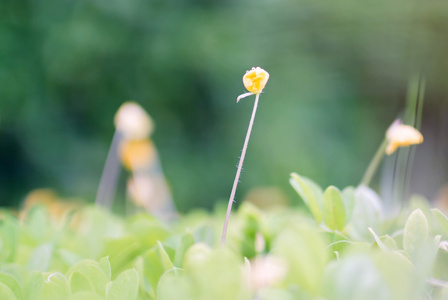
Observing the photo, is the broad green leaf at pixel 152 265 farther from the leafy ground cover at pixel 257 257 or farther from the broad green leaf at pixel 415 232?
the broad green leaf at pixel 415 232

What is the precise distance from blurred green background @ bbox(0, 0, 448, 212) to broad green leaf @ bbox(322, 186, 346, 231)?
8.12 ft

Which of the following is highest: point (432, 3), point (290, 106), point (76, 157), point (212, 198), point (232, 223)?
point (432, 3)

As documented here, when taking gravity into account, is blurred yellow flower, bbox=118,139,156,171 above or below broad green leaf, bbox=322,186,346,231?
below

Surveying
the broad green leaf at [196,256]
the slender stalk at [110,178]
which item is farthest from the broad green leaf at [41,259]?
the slender stalk at [110,178]

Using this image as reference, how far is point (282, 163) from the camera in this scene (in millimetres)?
3066

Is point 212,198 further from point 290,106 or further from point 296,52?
point 296,52

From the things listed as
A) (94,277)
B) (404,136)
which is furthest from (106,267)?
(404,136)

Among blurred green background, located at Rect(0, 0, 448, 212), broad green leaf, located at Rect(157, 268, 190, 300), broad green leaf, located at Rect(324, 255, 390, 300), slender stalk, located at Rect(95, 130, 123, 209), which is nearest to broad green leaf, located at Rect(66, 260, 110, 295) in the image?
broad green leaf, located at Rect(157, 268, 190, 300)

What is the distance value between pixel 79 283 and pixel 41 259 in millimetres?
153

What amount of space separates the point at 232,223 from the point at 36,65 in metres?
2.54

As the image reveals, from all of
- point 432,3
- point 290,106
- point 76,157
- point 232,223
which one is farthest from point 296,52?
point 232,223

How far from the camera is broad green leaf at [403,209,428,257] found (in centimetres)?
44

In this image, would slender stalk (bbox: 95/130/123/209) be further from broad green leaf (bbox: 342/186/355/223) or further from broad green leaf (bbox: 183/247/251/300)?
broad green leaf (bbox: 183/247/251/300)

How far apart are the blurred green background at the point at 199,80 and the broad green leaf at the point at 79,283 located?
2.52m
